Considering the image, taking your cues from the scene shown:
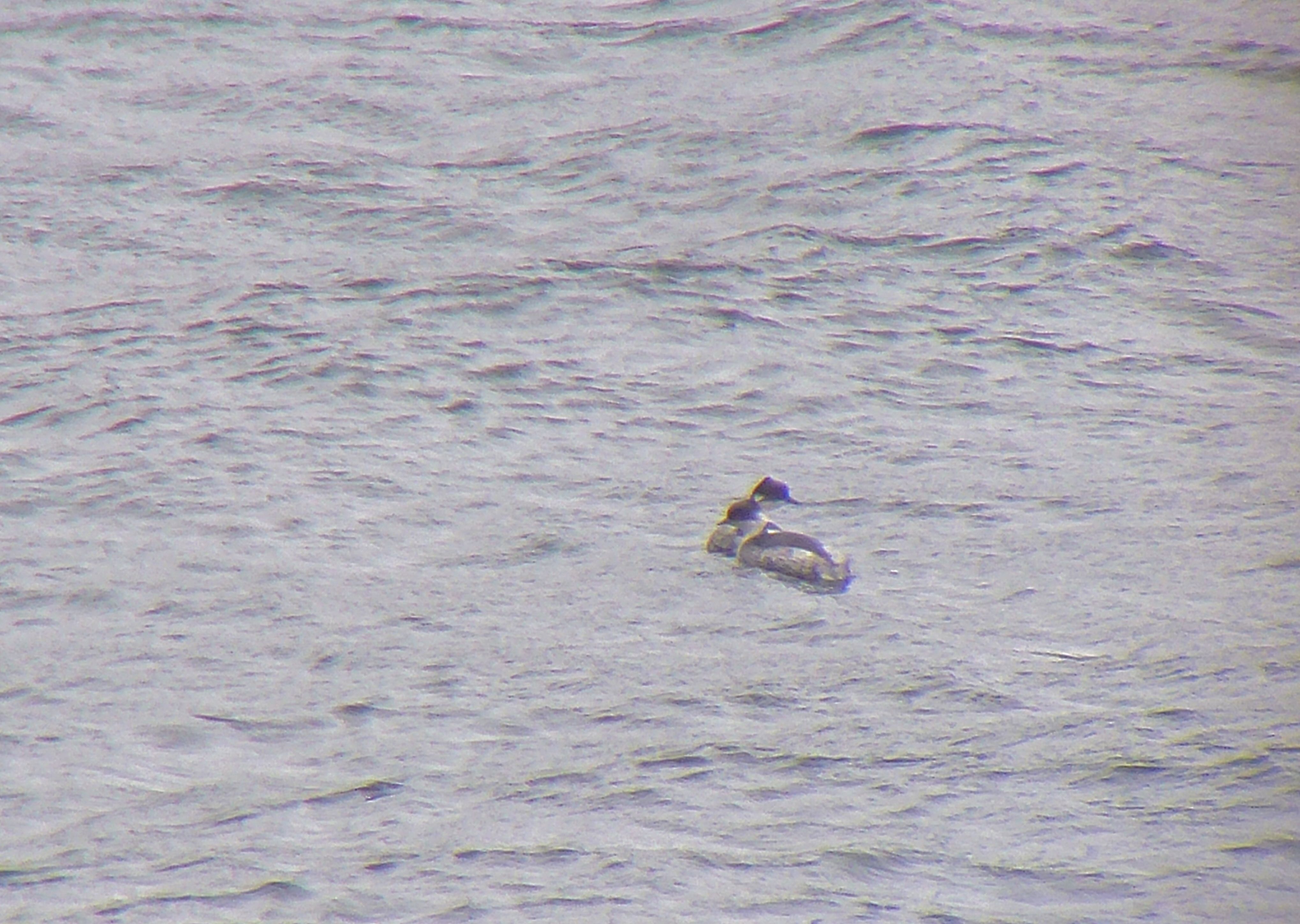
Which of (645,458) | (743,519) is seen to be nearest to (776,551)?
(743,519)

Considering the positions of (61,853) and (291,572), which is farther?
(291,572)

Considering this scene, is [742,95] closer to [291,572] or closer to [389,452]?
[389,452]

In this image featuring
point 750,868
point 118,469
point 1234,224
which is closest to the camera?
point 750,868

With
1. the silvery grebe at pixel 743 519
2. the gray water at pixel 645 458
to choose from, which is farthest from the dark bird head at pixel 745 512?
the gray water at pixel 645 458

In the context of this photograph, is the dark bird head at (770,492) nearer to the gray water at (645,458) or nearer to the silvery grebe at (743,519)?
the silvery grebe at (743,519)

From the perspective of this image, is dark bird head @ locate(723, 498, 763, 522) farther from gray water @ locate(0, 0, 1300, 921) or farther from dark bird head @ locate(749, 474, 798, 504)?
gray water @ locate(0, 0, 1300, 921)

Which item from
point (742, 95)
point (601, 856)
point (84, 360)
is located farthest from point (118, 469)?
point (742, 95)

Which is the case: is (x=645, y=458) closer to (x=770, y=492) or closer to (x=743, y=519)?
(x=770, y=492)

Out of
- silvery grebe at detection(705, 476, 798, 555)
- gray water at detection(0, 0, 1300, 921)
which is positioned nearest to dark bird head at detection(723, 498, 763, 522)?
silvery grebe at detection(705, 476, 798, 555)
